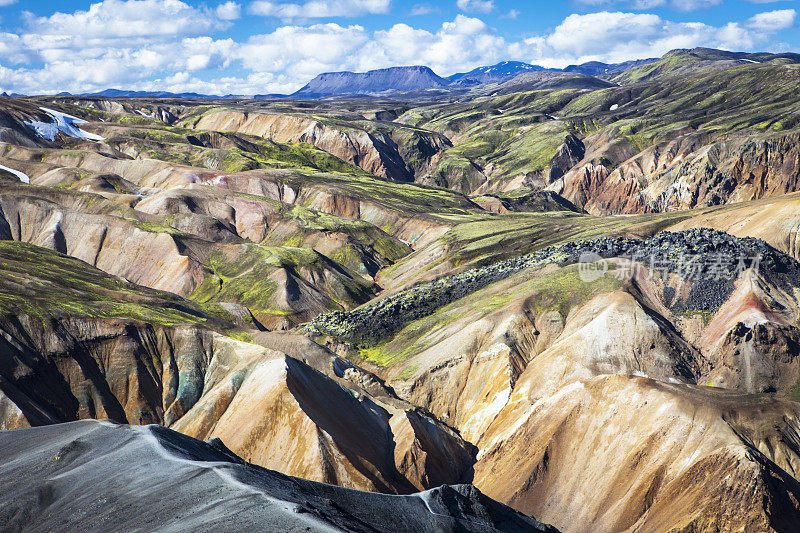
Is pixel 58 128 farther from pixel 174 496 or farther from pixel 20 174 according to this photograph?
pixel 174 496

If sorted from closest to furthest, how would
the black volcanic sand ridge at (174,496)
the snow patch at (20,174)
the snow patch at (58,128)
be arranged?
the black volcanic sand ridge at (174,496), the snow patch at (20,174), the snow patch at (58,128)

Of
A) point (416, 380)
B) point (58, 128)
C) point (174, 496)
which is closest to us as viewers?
point (174, 496)

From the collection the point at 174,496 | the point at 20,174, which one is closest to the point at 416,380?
the point at 174,496

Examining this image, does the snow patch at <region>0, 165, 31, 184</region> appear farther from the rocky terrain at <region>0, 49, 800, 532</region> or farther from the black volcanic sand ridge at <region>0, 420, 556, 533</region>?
the black volcanic sand ridge at <region>0, 420, 556, 533</region>

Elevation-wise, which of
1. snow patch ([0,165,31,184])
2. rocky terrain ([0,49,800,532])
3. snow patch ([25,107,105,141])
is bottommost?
rocky terrain ([0,49,800,532])

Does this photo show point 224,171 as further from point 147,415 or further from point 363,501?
point 363,501

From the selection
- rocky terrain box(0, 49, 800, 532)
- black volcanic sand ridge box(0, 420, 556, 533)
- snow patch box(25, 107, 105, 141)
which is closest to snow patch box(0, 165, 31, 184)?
rocky terrain box(0, 49, 800, 532)

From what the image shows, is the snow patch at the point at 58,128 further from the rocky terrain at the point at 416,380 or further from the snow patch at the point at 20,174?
the rocky terrain at the point at 416,380

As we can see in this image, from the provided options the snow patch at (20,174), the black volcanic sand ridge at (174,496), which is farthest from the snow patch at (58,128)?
the black volcanic sand ridge at (174,496)

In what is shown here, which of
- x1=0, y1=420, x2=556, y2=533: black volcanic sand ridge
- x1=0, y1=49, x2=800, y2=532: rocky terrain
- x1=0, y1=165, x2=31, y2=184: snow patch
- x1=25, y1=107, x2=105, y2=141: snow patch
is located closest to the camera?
x1=0, y1=420, x2=556, y2=533: black volcanic sand ridge
